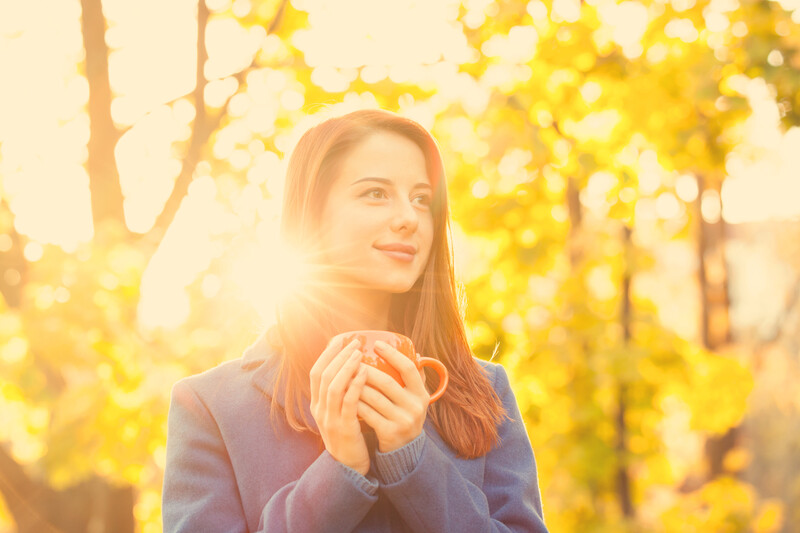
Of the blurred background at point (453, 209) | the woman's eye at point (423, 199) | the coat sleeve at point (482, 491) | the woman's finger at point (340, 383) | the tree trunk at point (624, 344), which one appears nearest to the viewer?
the woman's finger at point (340, 383)

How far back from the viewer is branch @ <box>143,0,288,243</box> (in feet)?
16.6

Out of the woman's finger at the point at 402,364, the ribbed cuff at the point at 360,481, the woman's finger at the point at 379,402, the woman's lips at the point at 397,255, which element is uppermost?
the woman's lips at the point at 397,255

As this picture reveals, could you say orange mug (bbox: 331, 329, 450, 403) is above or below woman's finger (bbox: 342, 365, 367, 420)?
above

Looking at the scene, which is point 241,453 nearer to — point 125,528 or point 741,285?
point 125,528

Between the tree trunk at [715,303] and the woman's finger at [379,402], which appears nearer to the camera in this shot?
the woman's finger at [379,402]

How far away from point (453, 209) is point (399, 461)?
363 cm

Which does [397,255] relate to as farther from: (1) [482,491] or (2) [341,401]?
(1) [482,491]

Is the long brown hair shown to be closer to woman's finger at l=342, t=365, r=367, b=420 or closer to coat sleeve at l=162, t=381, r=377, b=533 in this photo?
coat sleeve at l=162, t=381, r=377, b=533

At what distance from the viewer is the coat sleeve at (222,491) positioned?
1.50m

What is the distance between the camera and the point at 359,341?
1.50 m

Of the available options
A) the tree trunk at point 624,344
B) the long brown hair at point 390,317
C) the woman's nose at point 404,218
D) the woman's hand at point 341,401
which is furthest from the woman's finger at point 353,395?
the tree trunk at point 624,344

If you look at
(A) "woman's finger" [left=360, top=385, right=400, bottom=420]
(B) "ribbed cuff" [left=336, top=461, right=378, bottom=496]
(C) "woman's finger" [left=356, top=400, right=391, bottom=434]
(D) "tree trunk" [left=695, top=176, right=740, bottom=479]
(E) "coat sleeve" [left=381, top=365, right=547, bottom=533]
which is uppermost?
(A) "woman's finger" [left=360, top=385, right=400, bottom=420]

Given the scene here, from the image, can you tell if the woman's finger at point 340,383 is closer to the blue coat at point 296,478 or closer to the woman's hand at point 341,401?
the woman's hand at point 341,401

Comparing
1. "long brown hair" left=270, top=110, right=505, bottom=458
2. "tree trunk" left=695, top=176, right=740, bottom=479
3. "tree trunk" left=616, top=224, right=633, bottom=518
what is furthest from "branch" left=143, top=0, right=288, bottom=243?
"tree trunk" left=695, top=176, right=740, bottom=479
